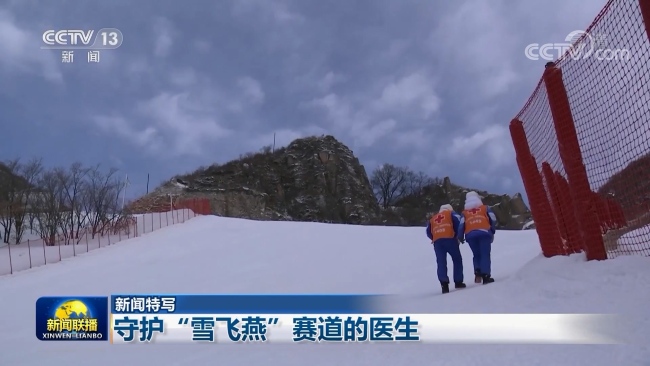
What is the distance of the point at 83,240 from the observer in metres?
18.2

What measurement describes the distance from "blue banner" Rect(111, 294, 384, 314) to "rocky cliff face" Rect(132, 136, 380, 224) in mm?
41671

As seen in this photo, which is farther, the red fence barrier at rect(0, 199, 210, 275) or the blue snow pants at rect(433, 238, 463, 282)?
the red fence barrier at rect(0, 199, 210, 275)

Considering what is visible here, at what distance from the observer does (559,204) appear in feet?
18.0

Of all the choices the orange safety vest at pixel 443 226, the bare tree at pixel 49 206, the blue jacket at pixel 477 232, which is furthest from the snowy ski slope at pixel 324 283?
the bare tree at pixel 49 206

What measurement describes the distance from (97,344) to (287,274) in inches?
185

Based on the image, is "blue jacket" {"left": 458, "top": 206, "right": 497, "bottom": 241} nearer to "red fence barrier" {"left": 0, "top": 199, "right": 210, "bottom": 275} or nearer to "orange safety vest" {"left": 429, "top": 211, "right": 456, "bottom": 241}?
"orange safety vest" {"left": 429, "top": 211, "right": 456, "bottom": 241}

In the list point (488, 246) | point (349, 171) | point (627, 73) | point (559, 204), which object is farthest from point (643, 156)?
point (349, 171)

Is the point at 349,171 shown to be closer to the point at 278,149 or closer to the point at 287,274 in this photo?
the point at 278,149

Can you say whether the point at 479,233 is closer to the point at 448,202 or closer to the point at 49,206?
the point at 49,206

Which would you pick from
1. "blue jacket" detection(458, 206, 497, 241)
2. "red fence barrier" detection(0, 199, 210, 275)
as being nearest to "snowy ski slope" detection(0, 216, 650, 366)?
"blue jacket" detection(458, 206, 497, 241)

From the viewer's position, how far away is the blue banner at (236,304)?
14.5 feet

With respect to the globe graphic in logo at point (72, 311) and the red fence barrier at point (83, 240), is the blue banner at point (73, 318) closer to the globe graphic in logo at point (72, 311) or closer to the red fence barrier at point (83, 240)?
the globe graphic in logo at point (72, 311)

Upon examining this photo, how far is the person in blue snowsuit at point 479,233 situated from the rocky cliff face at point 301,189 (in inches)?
1468

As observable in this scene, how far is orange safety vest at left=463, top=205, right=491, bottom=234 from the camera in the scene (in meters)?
6.05
